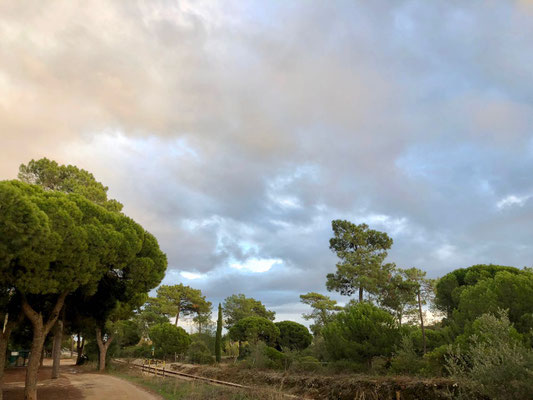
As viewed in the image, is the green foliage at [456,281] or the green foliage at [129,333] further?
the green foliage at [129,333]

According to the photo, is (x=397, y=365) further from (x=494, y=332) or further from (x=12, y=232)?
(x=12, y=232)

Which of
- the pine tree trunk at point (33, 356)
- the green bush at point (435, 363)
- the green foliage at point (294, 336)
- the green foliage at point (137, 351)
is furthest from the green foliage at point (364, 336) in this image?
the green foliage at point (137, 351)

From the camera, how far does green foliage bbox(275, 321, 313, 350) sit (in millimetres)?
51281

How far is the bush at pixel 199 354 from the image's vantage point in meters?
46.5

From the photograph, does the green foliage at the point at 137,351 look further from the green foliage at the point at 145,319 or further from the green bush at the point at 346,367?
the green bush at the point at 346,367

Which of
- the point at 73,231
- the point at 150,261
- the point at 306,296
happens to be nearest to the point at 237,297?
the point at 306,296

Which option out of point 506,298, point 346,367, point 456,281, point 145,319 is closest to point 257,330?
point 145,319

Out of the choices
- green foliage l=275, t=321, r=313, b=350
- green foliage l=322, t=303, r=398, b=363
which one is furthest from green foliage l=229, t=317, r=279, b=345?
green foliage l=322, t=303, r=398, b=363

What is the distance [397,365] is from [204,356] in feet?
103

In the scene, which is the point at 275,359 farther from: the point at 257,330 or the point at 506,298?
the point at 506,298

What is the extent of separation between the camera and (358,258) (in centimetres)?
4262

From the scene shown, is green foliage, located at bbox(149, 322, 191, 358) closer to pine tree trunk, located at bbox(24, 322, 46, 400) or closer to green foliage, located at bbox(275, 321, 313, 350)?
green foliage, located at bbox(275, 321, 313, 350)

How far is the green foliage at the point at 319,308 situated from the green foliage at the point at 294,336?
146 centimetres

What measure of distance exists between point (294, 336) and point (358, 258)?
1672 centimetres
